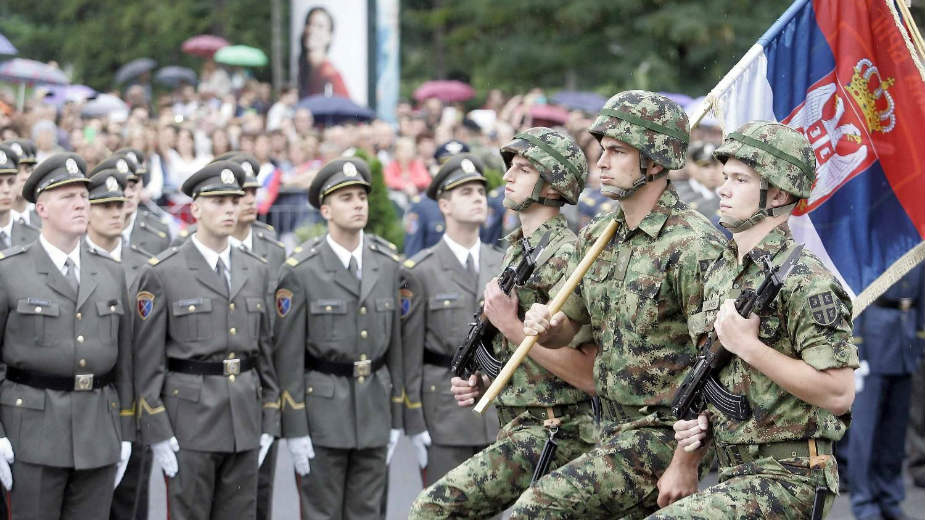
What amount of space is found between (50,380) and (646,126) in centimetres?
349

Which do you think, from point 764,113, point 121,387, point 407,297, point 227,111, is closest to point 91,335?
point 121,387

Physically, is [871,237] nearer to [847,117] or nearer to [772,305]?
[847,117]

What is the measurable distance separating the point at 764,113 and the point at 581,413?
1.68 m

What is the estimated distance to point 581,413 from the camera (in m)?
6.64

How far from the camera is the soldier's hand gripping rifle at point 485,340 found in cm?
649

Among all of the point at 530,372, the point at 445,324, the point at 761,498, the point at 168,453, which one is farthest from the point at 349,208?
the point at 761,498

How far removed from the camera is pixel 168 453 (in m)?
7.89

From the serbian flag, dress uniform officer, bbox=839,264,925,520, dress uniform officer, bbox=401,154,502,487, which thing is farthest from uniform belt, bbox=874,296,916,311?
the serbian flag

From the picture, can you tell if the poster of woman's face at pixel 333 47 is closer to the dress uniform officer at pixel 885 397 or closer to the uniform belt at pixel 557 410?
the dress uniform officer at pixel 885 397

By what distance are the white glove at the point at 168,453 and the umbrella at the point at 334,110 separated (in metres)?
12.4

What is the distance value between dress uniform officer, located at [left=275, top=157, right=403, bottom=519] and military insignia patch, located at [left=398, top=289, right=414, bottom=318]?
76mm

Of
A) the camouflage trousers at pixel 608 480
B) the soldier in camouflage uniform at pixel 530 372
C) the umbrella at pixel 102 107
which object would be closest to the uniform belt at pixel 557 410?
the soldier in camouflage uniform at pixel 530 372

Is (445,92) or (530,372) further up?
(445,92)

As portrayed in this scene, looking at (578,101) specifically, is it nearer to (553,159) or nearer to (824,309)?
(553,159)
